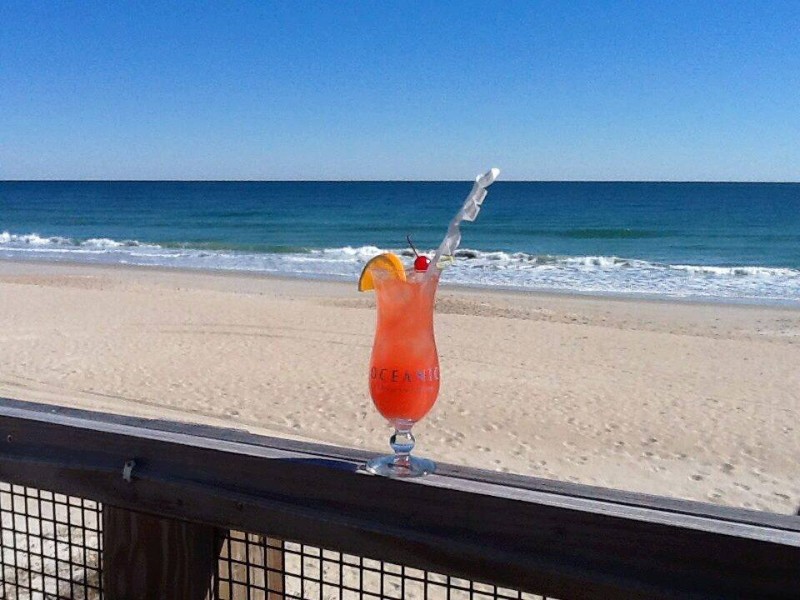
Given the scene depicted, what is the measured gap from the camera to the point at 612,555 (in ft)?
3.35

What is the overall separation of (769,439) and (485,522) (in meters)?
5.46

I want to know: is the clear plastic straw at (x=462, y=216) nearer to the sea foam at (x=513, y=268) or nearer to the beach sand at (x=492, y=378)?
the beach sand at (x=492, y=378)

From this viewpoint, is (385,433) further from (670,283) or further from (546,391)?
(670,283)

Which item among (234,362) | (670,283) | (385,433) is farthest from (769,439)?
(670,283)

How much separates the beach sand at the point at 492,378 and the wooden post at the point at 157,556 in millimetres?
3818

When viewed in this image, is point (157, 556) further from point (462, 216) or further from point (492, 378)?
point (492, 378)

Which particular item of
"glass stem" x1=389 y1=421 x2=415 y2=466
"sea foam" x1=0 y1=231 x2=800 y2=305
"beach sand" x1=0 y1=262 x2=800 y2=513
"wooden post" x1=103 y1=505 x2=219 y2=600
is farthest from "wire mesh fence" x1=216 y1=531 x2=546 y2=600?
"sea foam" x1=0 y1=231 x2=800 y2=305

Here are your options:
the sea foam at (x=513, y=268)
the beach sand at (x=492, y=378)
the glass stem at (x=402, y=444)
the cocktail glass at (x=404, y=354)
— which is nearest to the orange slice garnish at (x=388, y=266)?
the cocktail glass at (x=404, y=354)

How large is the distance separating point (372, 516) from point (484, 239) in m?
29.7

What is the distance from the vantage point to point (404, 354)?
4.32 feet

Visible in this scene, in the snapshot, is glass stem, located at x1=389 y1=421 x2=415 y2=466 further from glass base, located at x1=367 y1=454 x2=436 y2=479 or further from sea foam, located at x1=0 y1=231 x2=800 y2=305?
sea foam, located at x1=0 y1=231 x2=800 y2=305

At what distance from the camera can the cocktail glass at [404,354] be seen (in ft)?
4.28

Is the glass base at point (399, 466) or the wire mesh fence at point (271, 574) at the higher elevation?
the glass base at point (399, 466)

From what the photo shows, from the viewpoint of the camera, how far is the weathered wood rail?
3.23 feet
